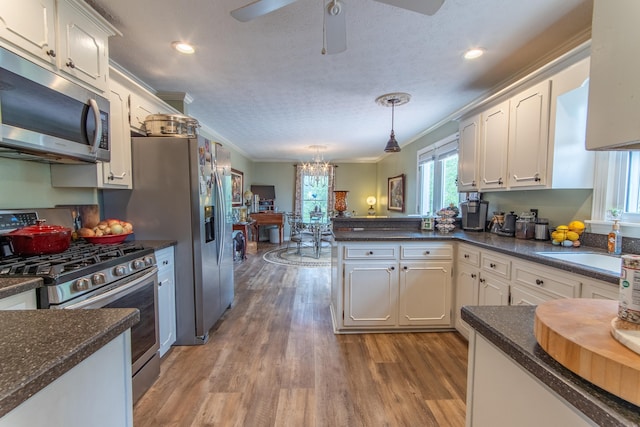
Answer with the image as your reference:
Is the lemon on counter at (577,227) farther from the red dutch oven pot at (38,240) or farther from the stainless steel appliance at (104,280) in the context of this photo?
the red dutch oven pot at (38,240)

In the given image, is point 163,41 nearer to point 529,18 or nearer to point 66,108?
point 66,108

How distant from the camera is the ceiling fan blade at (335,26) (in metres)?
Answer: 1.40

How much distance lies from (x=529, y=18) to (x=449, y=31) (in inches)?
18.8

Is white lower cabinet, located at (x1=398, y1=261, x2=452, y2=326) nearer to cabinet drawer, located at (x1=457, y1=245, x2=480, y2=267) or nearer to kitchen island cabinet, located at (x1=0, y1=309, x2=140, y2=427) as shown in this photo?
cabinet drawer, located at (x1=457, y1=245, x2=480, y2=267)

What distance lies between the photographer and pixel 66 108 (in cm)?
158

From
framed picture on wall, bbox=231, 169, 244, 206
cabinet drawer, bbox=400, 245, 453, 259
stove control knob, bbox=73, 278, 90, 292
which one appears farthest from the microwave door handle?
framed picture on wall, bbox=231, 169, 244, 206

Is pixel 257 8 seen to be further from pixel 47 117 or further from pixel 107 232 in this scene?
pixel 107 232

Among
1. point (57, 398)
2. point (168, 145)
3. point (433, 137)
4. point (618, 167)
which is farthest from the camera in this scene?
point (433, 137)

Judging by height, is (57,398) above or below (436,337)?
above

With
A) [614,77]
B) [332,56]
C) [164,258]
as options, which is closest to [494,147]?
[332,56]

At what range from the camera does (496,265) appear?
6.91 ft

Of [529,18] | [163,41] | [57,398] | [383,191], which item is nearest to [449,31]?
[529,18]

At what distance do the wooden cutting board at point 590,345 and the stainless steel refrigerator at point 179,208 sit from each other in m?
2.33

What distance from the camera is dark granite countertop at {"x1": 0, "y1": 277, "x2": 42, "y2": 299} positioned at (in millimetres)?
1111
